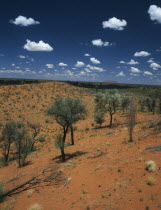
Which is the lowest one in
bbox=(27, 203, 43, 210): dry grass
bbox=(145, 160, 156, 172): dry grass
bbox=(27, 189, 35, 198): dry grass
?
bbox=(27, 189, 35, 198): dry grass

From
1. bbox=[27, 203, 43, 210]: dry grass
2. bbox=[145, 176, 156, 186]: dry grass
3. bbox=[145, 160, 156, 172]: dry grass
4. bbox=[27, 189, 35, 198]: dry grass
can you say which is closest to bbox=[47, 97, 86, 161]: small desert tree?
bbox=[27, 189, 35, 198]: dry grass

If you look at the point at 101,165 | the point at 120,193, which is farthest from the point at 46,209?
the point at 101,165

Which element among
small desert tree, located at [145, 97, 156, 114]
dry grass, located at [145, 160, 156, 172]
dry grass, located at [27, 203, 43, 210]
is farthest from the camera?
small desert tree, located at [145, 97, 156, 114]

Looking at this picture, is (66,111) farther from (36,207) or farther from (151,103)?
(151,103)

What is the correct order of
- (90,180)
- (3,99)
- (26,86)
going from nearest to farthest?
(90,180), (3,99), (26,86)

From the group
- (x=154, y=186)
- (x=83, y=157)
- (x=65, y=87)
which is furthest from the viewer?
(x=65, y=87)

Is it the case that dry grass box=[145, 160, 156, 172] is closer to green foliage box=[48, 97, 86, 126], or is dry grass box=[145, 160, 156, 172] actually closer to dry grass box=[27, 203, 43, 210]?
dry grass box=[27, 203, 43, 210]

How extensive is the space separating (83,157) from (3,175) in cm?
967

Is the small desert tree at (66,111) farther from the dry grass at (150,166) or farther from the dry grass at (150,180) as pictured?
the dry grass at (150,180)

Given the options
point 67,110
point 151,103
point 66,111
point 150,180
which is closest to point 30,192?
point 150,180

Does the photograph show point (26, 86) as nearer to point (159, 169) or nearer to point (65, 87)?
point (65, 87)

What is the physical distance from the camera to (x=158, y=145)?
14.7 metres

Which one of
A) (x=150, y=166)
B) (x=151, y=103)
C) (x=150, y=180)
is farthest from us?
(x=151, y=103)

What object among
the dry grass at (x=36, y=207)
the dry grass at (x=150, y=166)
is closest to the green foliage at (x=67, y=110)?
the dry grass at (x=36, y=207)
